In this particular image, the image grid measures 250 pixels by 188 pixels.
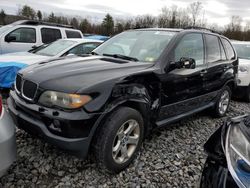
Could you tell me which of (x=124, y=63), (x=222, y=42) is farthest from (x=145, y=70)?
(x=222, y=42)

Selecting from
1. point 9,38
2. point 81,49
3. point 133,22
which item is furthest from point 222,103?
point 133,22

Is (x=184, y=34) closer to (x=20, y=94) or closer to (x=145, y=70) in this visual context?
(x=145, y=70)

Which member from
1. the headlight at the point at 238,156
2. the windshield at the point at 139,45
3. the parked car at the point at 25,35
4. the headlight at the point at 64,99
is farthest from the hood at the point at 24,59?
the headlight at the point at 238,156

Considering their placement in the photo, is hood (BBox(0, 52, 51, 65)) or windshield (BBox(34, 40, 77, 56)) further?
windshield (BBox(34, 40, 77, 56))

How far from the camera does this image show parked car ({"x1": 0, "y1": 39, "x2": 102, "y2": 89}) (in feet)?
17.2

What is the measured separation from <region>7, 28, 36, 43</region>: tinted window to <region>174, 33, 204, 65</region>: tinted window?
6318 millimetres

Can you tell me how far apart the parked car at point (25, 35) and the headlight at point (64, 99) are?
21.2 feet

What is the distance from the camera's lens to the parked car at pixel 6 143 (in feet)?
7.11

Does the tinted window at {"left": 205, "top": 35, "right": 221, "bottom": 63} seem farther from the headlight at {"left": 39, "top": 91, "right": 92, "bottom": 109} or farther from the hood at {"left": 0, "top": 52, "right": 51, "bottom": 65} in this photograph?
the hood at {"left": 0, "top": 52, "right": 51, "bottom": 65}

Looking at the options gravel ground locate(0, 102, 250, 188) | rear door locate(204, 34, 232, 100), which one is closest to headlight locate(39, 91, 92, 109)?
gravel ground locate(0, 102, 250, 188)

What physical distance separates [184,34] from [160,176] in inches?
81.6

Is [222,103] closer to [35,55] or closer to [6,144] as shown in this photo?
[6,144]

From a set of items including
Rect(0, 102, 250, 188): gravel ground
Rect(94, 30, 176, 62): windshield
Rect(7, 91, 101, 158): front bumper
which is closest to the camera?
Rect(7, 91, 101, 158): front bumper

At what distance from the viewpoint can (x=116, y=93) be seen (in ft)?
8.84
